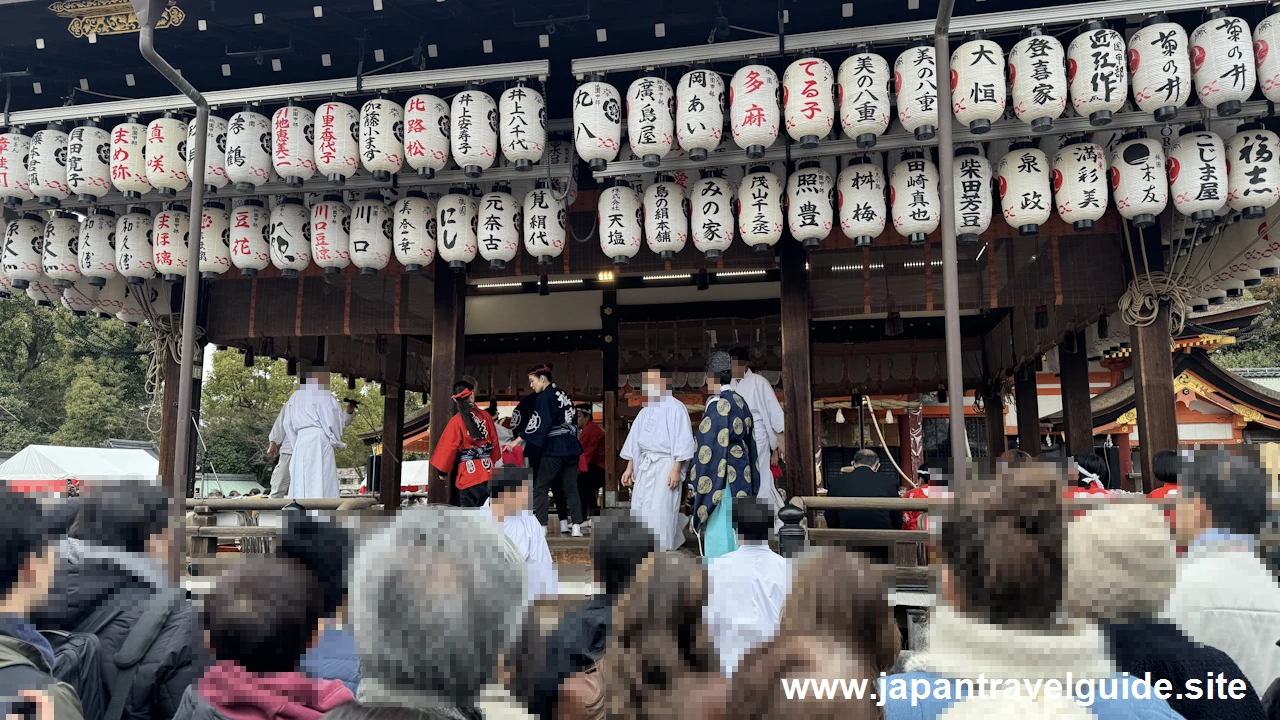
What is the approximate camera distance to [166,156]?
7395 mm

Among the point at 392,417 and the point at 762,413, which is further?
Answer: the point at 392,417

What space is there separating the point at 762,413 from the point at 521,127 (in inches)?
136

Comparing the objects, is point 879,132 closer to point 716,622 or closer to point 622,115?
point 622,115

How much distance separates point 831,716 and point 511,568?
2.55 ft

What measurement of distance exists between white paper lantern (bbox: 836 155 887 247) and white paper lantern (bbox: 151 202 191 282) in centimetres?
658

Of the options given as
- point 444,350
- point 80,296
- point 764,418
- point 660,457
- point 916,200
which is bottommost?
point 660,457

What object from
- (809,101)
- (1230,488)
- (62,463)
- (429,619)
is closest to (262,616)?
(429,619)

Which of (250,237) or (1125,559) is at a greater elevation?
(250,237)

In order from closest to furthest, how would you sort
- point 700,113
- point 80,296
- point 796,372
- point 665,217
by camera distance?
point 700,113 < point 665,217 < point 796,372 < point 80,296

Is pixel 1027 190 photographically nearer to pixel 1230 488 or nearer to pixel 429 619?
pixel 1230 488

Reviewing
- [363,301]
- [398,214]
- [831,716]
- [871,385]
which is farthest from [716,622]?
[871,385]

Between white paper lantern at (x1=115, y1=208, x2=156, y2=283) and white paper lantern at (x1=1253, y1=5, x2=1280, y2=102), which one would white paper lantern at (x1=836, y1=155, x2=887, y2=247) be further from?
white paper lantern at (x1=115, y1=208, x2=156, y2=283)

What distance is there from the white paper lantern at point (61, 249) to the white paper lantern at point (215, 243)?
1.64m

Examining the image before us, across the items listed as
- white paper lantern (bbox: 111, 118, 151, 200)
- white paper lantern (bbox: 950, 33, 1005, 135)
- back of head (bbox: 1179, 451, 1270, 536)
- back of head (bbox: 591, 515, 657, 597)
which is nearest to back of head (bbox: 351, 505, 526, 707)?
back of head (bbox: 591, 515, 657, 597)
